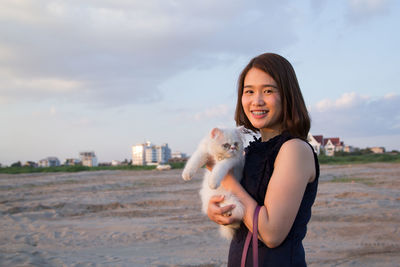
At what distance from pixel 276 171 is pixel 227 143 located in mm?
634

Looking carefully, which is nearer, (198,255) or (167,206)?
(198,255)

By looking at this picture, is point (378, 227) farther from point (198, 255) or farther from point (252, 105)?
point (252, 105)

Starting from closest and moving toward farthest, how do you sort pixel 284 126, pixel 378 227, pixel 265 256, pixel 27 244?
pixel 265 256, pixel 284 126, pixel 27 244, pixel 378 227

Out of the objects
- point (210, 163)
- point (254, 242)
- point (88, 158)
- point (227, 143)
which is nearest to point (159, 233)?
point (210, 163)

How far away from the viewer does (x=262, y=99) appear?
194 centimetres

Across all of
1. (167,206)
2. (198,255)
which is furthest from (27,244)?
(167,206)

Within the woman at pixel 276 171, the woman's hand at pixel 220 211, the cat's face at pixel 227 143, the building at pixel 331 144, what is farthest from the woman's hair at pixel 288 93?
the building at pixel 331 144

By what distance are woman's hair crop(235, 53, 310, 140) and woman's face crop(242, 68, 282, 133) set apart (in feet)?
0.09

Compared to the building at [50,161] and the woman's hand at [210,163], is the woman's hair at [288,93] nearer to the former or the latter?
the woman's hand at [210,163]

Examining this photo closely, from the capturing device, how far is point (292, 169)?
167 centimetres

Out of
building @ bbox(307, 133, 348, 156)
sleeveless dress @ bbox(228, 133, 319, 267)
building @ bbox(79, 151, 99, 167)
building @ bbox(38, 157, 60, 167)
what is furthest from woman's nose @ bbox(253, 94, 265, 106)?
building @ bbox(79, 151, 99, 167)

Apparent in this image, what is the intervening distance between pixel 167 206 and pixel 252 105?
969cm

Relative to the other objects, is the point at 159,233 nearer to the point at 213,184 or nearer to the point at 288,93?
the point at 213,184

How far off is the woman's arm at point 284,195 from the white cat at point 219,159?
33 centimetres
